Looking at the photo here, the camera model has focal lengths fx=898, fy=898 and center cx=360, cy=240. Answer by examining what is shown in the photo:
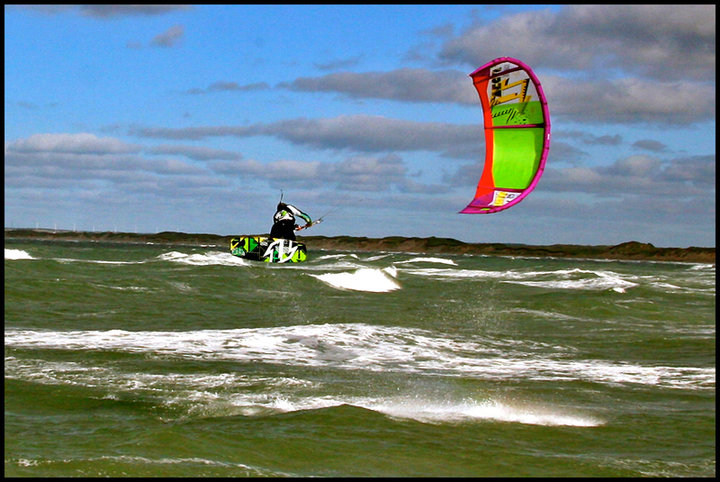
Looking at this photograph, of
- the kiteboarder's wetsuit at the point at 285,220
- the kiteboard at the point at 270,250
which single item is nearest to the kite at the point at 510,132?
the kiteboarder's wetsuit at the point at 285,220

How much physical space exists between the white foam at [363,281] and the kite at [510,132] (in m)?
16.9

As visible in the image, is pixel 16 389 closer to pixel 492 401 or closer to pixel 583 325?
pixel 492 401

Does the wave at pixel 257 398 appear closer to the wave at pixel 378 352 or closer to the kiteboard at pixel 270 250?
the wave at pixel 378 352

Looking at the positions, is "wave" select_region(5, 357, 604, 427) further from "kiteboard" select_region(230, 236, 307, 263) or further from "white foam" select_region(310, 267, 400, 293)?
"kiteboard" select_region(230, 236, 307, 263)

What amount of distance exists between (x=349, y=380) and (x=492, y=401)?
201 centimetres

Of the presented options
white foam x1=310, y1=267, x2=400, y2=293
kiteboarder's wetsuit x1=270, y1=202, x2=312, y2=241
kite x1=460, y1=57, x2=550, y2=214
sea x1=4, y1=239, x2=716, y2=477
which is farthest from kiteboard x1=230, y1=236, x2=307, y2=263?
kite x1=460, y1=57, x2=550, y2=214

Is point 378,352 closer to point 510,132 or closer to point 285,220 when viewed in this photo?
point 510,132

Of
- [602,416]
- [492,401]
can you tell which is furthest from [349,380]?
[602,416]

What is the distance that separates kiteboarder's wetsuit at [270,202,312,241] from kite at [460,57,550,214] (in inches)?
976

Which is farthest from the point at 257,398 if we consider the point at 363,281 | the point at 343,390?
the point at 363,281

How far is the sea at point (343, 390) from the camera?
732cm

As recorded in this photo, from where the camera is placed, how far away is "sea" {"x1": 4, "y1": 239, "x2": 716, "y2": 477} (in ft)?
24.0

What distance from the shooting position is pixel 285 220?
38.2m

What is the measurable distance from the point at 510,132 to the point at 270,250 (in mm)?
30554
